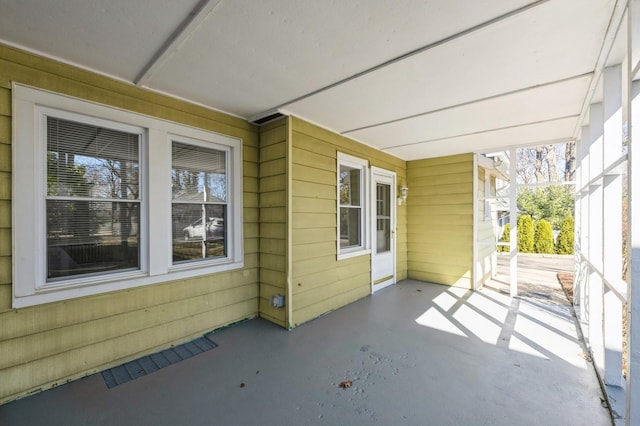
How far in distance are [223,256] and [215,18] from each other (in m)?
2.39

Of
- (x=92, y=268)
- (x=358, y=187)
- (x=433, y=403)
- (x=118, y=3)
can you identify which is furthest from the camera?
(x=358, y=187)

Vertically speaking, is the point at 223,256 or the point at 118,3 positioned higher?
the point at 118,3

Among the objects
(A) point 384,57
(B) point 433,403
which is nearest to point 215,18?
(A) point 384,57

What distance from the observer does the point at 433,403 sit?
6.41ft

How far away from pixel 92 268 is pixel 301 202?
6.77 ft

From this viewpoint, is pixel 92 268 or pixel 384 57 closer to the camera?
pixel 384 57

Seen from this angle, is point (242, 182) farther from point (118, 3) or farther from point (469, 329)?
point (469, 329)

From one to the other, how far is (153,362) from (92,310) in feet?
2.27

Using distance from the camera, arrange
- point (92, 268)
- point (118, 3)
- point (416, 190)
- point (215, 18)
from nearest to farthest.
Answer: point (118, 3)
point (215, 18)
point (92, 268)
point (416, 190)

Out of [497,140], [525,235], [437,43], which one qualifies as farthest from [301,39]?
[525,235]

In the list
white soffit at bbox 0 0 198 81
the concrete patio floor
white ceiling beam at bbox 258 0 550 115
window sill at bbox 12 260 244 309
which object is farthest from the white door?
white soffit at bbox 0 0 198 81

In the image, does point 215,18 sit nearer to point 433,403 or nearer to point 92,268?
point 92,268

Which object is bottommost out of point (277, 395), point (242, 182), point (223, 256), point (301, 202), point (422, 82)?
point (277, 395)

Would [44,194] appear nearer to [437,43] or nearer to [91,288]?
[91,288]
